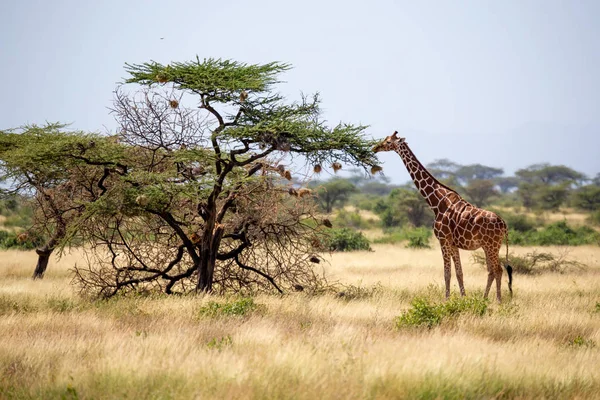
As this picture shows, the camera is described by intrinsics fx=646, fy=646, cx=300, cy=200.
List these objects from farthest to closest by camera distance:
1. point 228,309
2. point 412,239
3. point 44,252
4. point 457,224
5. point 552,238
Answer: point 552,238 → point 412,239 → point 44,252 → point 457,224 → point 228,309

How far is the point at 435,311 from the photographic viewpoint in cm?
947

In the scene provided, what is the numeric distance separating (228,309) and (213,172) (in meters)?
3.25

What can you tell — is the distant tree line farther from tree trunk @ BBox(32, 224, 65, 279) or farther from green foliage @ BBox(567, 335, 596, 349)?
green foliage @ BBox(567, 335, 596, 349)

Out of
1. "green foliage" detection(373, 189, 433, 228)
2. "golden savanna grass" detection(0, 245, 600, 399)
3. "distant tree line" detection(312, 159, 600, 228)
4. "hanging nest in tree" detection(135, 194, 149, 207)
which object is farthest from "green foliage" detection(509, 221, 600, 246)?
"hanging nest in tree" detection(135, 194, 149, 207)

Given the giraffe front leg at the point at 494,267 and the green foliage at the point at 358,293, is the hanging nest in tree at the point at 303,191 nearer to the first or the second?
the green foliage at the point at 358,293

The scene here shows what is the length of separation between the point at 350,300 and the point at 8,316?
567 centimetres

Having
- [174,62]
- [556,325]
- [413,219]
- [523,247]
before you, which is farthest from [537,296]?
[413,219]

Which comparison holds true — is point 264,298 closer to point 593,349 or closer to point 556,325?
point 556,325

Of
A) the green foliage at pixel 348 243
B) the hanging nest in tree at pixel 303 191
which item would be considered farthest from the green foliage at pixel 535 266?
the hanging nest in tree at pixel 303 191

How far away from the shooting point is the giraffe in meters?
11.1

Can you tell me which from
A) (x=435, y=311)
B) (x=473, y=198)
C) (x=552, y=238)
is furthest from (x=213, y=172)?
(x=473, y=198)

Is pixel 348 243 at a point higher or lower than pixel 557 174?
lower

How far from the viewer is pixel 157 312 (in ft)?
32.5

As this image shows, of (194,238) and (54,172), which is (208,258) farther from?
(54,172)
